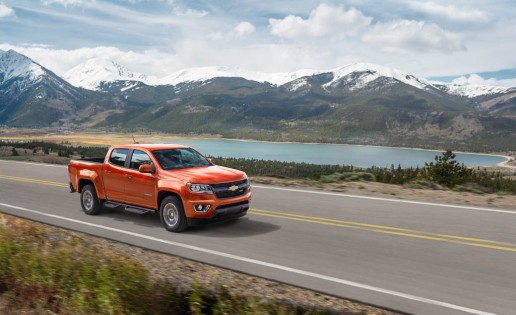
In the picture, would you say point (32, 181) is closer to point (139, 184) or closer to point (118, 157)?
point (118, 157)

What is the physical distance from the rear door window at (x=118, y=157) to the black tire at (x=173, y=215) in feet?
5.53

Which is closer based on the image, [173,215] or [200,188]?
[200,188]

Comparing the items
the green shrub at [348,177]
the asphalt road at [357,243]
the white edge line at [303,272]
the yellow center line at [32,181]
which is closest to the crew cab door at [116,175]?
the asphalt road at [357,243]

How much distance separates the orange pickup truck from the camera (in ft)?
31.1

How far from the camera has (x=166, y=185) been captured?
32.0ft

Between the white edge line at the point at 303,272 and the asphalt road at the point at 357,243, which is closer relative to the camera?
the white edge line at the point at 303,272

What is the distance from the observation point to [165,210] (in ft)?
32.7

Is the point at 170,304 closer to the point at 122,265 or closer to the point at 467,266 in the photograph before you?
the point at 122,265

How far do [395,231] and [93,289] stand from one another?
570 cm

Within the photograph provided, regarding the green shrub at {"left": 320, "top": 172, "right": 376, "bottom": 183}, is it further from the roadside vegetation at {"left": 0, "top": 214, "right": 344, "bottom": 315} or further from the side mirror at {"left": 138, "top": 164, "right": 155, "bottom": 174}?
the roadside vegetation at {"left": 0, "top": 214, "right": 344, "bottom": 315}

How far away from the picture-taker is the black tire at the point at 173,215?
31.7 ft

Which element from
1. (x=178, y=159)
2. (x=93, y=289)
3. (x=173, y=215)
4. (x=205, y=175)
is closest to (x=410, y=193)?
(x=205, y=175)

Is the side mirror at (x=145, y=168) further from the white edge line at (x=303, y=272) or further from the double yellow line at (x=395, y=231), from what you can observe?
the double yellow line at (x=395, y=231)

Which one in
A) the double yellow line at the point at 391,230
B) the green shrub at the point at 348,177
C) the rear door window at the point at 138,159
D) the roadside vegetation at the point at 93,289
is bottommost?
the roadside vegetation at the point at 93,289
